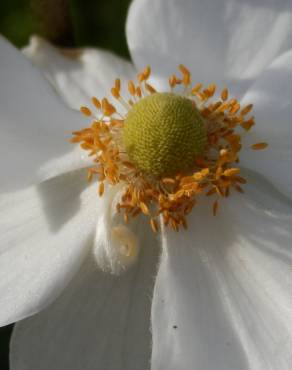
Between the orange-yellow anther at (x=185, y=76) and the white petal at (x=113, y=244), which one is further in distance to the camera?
the orange-yellow anther at (x=185, y=76)

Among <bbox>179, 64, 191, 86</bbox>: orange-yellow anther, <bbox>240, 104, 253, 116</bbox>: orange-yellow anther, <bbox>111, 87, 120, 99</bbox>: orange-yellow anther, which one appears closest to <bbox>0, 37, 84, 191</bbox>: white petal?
<bbox>111, 87, 120, 99</bbox>: orange-yellow anther

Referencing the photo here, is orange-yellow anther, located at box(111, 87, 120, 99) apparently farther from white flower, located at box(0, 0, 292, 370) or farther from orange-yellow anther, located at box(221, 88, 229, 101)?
orange-yellow anther, located at box(221, 88, 229, 101)

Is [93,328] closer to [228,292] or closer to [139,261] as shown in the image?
[139,261]

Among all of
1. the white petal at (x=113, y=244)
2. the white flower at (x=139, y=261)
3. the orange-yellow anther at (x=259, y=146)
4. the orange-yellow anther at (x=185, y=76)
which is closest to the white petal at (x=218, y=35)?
the white flower at (x=139, y=261)

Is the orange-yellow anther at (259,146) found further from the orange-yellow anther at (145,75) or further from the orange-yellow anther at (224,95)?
the orange-yellow anther at (145,75)

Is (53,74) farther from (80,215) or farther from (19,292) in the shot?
(19,292)

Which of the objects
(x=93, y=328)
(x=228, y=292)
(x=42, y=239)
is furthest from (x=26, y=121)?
(x=228, y=292)

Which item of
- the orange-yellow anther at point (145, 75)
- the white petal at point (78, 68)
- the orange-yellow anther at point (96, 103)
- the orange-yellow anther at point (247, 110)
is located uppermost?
the white petal at point (78, 68)
